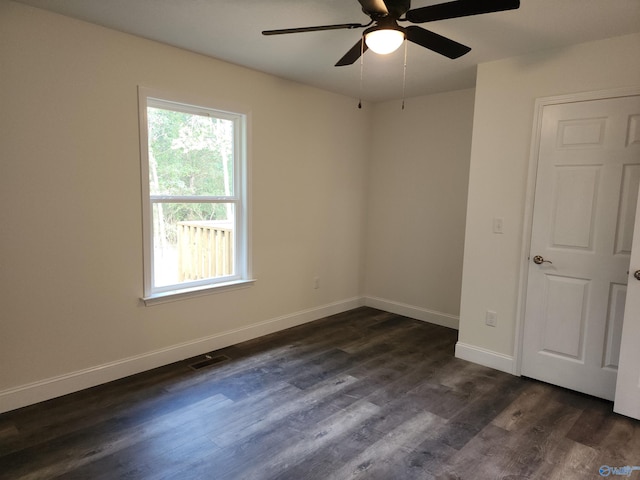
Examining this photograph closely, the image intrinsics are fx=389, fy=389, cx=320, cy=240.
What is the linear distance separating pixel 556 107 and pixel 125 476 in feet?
11.5

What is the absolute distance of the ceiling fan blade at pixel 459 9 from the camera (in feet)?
5.49

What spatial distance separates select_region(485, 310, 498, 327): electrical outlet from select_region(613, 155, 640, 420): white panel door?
863 mm

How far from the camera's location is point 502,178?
3.09 metres

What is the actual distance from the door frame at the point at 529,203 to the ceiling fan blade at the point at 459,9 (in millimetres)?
1401

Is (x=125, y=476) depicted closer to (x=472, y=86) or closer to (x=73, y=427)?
(x=73, y=427)

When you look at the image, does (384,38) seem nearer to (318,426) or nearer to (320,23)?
(320,23)

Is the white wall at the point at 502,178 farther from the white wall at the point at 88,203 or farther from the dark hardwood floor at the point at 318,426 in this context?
the white wall at the point at 88,203

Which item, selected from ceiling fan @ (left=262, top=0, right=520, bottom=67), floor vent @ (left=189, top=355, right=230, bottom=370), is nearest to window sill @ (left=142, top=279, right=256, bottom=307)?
floor vent @ (left=189, top=355, right=230, bottom=370)

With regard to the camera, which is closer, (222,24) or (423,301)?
(222,24)

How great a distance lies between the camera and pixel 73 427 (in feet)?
7.44

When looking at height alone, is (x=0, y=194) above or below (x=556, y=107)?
below

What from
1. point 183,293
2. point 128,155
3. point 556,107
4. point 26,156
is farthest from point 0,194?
point 556,107

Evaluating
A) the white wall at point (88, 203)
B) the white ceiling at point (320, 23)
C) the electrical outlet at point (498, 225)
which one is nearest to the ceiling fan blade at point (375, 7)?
the white ceiling at point (320, 23)

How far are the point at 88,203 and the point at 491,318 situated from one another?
10.4ft
